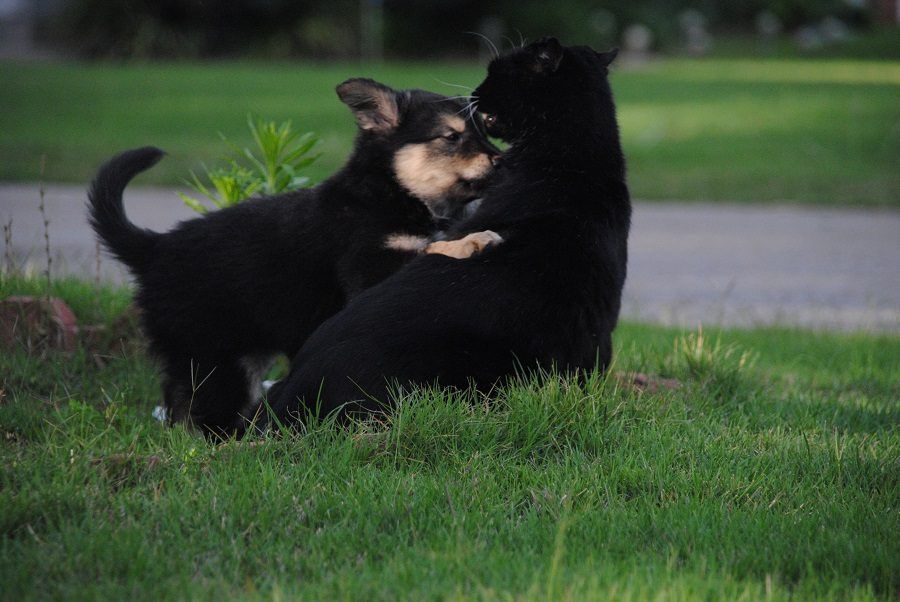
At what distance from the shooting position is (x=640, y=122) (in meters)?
19.3

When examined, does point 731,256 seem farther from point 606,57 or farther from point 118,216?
point 118,216

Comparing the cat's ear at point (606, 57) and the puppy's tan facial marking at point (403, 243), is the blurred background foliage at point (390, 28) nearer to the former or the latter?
the cat's ear at point (606, 57)

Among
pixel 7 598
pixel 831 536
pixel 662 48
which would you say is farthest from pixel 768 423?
pixel 662 48

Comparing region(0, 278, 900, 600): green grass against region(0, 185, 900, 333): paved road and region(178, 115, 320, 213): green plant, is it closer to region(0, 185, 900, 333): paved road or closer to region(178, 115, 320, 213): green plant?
region(178, 115, 320, 213): green plant

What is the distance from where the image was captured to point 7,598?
2658 mm

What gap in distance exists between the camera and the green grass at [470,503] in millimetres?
2793

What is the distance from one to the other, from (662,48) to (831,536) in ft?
142

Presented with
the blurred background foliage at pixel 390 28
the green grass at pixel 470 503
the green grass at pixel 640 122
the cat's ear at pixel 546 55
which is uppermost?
the blurred background foliage at pixel 390 28

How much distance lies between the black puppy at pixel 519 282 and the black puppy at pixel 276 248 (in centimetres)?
38

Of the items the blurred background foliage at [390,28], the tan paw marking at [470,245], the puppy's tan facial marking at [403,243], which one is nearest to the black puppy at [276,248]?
the puppy's tan facial marking at [403,243]

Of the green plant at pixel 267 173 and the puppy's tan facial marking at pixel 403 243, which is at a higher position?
the green plant at pixel 267 173

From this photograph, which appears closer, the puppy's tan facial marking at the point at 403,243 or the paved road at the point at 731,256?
the puppy's tan facial marking at the point at 403,243

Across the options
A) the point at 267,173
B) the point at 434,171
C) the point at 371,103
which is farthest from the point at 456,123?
the point at 267,173

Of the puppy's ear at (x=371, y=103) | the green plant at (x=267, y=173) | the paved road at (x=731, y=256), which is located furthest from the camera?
the paved road at (x=731, y=256)
